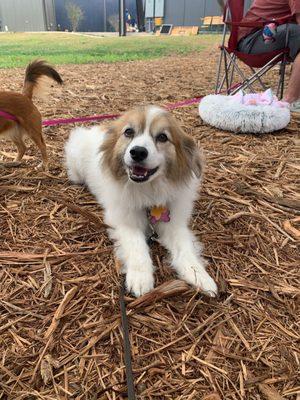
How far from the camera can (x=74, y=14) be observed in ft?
102

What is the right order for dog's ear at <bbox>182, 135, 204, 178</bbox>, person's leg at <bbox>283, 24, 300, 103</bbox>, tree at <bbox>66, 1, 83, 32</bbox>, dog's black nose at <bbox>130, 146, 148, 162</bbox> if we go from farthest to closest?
tree at <bbox>66, 1, 83, 32</bbox>, person's leg at <bbox>283, 24, 300, 103</bbox>, dog's ear at <bbox>182, 135, 204, 178</bbox>, dog's black nose at <bbox>130, 146, 148, 162</bbox>

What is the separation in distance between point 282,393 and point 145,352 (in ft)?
1.86

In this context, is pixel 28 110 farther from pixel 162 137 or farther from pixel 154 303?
pixel 154 303

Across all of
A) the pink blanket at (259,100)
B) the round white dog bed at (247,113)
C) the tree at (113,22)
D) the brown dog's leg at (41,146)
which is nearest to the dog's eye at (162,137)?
the brown dog's leg at (41,146)

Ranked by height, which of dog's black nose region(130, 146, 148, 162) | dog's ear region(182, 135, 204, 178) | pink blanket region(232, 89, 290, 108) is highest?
dog's black nose region(130, 146, 148, 162)

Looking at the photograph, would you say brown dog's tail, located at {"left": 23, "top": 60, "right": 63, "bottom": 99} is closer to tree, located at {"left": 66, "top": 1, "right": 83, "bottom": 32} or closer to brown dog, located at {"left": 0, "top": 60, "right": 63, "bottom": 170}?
brown dog, located at {"left": 0, "top": 60, "right": 63, "bottom": 170}

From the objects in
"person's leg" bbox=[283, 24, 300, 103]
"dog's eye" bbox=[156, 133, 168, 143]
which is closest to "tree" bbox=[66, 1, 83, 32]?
"person's leg" bbox=[283, 24, 300, 103]

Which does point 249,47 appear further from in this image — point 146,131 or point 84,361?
point 84,361

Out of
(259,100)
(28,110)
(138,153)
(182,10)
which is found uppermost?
(138,153)

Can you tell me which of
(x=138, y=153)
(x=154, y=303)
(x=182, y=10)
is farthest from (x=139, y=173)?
(x=182, y=10)

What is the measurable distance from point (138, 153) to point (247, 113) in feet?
8.68

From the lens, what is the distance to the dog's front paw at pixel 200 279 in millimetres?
1889

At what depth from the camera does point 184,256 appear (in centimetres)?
208

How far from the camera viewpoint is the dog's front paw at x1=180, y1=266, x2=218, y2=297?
1.89 m
